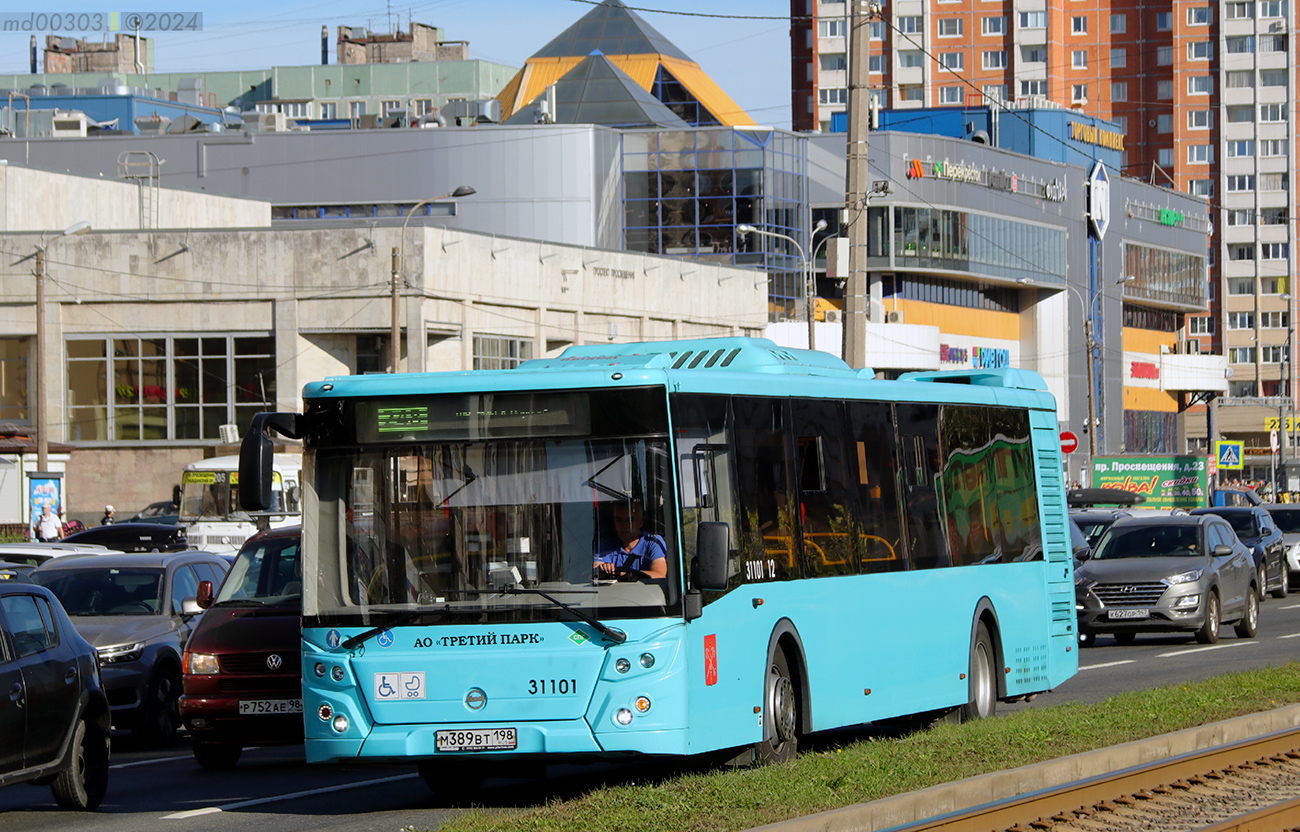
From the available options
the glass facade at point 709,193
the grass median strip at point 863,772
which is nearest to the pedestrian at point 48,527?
the grass median strip at point 863,772

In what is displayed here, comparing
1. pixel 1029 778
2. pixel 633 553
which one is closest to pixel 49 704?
pixel 633 553

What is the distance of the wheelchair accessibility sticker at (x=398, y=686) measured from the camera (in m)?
10.4

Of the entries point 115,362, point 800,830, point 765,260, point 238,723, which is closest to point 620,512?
point 800,830

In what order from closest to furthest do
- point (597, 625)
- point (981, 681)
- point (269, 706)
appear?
point (597, 625) → point (269, 706) → point (981, 681)

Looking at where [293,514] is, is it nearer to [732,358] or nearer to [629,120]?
[732,358]

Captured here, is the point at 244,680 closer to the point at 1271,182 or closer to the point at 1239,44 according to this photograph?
the point at 1239,44

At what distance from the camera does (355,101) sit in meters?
125

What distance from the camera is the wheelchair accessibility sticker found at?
1045 centimetres

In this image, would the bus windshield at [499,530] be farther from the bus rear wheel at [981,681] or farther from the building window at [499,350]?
the building window at [499,350]

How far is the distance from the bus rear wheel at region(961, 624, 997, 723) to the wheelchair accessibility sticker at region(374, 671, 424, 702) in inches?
210

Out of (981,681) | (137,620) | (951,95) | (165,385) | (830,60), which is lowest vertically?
(981,681)

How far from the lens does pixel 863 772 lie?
10.1 metres

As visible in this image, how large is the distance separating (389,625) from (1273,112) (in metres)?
140

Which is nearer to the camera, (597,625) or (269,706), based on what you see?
Result: (597,625)
